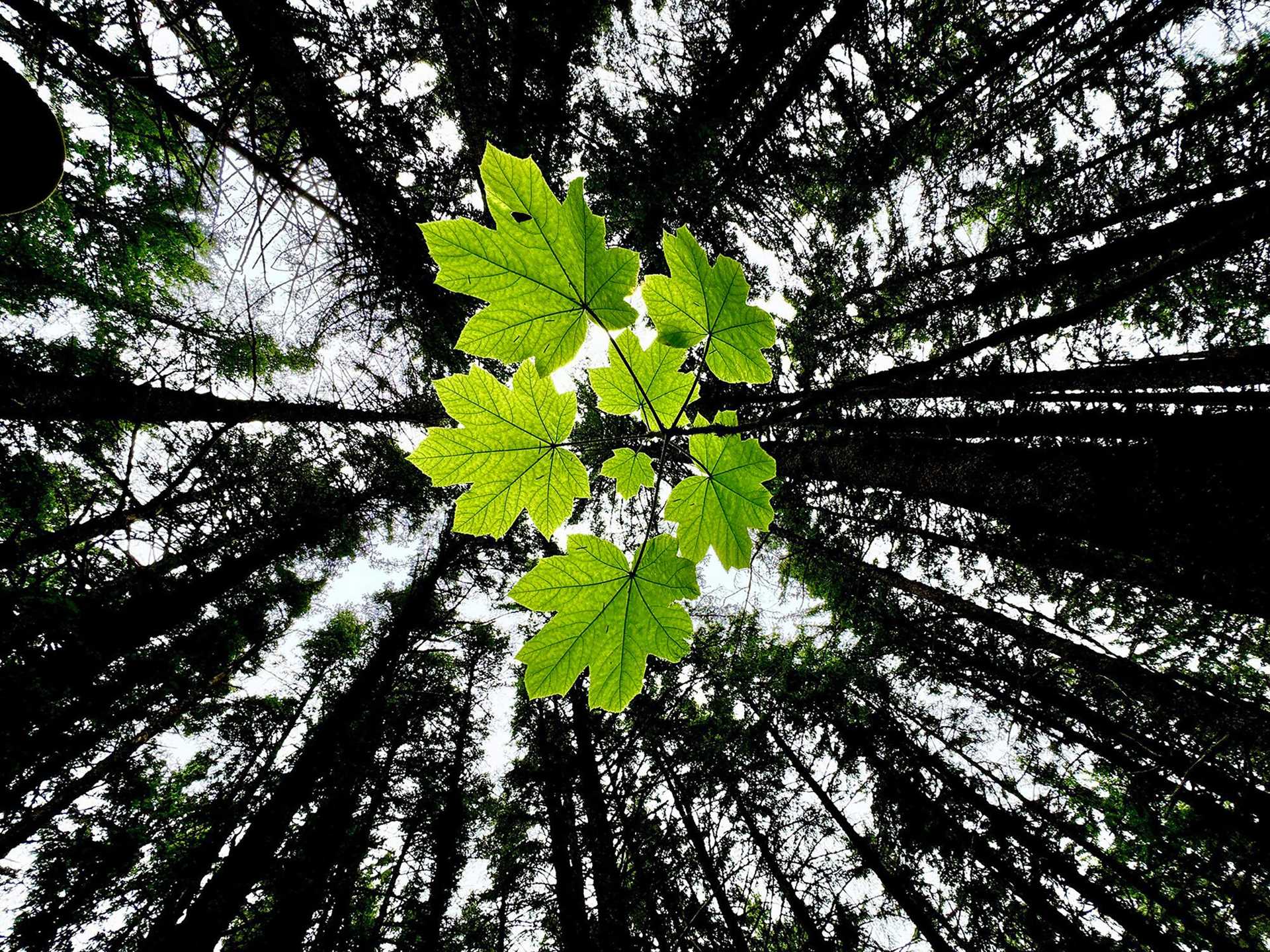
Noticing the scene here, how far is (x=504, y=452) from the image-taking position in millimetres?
1140

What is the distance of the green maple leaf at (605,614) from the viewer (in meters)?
1.09

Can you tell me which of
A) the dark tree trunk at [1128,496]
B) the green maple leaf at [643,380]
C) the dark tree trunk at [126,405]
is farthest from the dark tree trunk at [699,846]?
the dark tree trunk at [126,405]

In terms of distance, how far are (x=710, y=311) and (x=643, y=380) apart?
0.22 metres

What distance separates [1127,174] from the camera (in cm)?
403

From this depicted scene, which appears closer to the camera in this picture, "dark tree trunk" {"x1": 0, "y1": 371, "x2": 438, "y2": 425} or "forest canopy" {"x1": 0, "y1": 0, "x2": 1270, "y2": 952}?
"forest canopy" {"x1": 0, "y1": 0, "x2": 1270, "y2": 952}

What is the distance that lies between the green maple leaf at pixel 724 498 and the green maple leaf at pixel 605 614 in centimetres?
18

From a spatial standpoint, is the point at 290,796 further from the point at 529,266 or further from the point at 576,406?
the point at 529,266

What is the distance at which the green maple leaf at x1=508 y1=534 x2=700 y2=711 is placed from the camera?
1.09 metres

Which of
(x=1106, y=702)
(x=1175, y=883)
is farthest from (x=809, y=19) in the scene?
(x=1175, y=883)

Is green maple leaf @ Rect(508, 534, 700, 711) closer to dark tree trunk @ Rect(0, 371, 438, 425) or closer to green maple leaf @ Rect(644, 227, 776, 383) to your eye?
green maple leaf @ Rect(644, 227, 776, 383)

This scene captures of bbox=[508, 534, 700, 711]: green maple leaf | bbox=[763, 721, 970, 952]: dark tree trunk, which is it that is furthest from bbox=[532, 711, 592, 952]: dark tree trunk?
bbox=[508, 534, 700, 711]: green maple leaf

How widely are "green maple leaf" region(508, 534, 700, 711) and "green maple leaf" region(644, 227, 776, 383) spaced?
46cm

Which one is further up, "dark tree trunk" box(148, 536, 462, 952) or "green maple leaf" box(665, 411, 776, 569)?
"dark tree trunk" box(148, 536, 462, 952)

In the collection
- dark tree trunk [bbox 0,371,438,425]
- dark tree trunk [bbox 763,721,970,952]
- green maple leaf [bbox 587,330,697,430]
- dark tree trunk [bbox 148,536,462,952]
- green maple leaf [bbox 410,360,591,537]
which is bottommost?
dark tree trunk [bbox 763,721,970,952]
